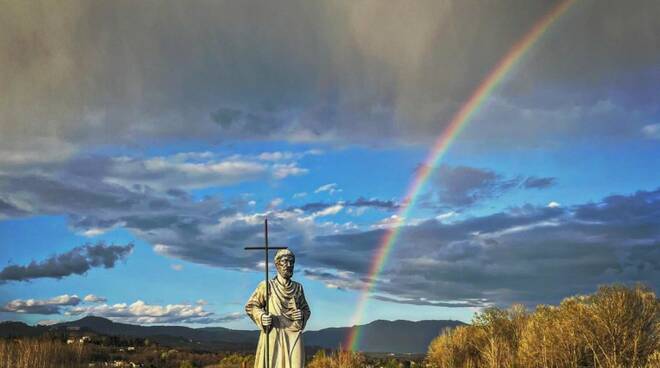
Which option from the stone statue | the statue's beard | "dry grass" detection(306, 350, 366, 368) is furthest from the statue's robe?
"dry grass" detection(306, 350, 366, 368)

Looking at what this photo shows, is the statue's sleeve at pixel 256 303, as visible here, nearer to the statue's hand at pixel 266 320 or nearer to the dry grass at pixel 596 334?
the statue's hand at pixel 266 320

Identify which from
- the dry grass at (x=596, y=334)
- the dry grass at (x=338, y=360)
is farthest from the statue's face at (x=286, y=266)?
the dry grass at (x=338, y=360)

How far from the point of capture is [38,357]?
149 feet

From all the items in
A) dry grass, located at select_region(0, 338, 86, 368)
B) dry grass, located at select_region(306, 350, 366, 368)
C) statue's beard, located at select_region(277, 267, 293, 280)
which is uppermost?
statue's beard, located at select_region(277, 267, 293, 280)

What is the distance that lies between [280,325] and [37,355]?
36124 mm

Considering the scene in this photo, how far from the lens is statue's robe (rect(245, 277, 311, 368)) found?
14.9 meters

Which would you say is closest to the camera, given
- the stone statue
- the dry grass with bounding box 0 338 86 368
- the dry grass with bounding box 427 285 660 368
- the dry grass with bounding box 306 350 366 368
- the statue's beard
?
the stone statue

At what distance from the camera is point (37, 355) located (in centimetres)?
4550

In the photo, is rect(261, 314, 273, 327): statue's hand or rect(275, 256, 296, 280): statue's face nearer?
rect(261, 314, 273, 327): statue's hand

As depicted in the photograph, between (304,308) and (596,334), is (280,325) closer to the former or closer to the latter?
(304,308)

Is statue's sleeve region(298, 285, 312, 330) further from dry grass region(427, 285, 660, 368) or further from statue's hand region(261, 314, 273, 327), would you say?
dry grass region(427, 285, 660, 368)

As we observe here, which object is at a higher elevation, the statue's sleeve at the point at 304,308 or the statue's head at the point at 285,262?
the statue's head at the point at 285,262

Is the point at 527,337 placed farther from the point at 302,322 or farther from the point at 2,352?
the point at 2,352

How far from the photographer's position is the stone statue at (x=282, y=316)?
14883mm
